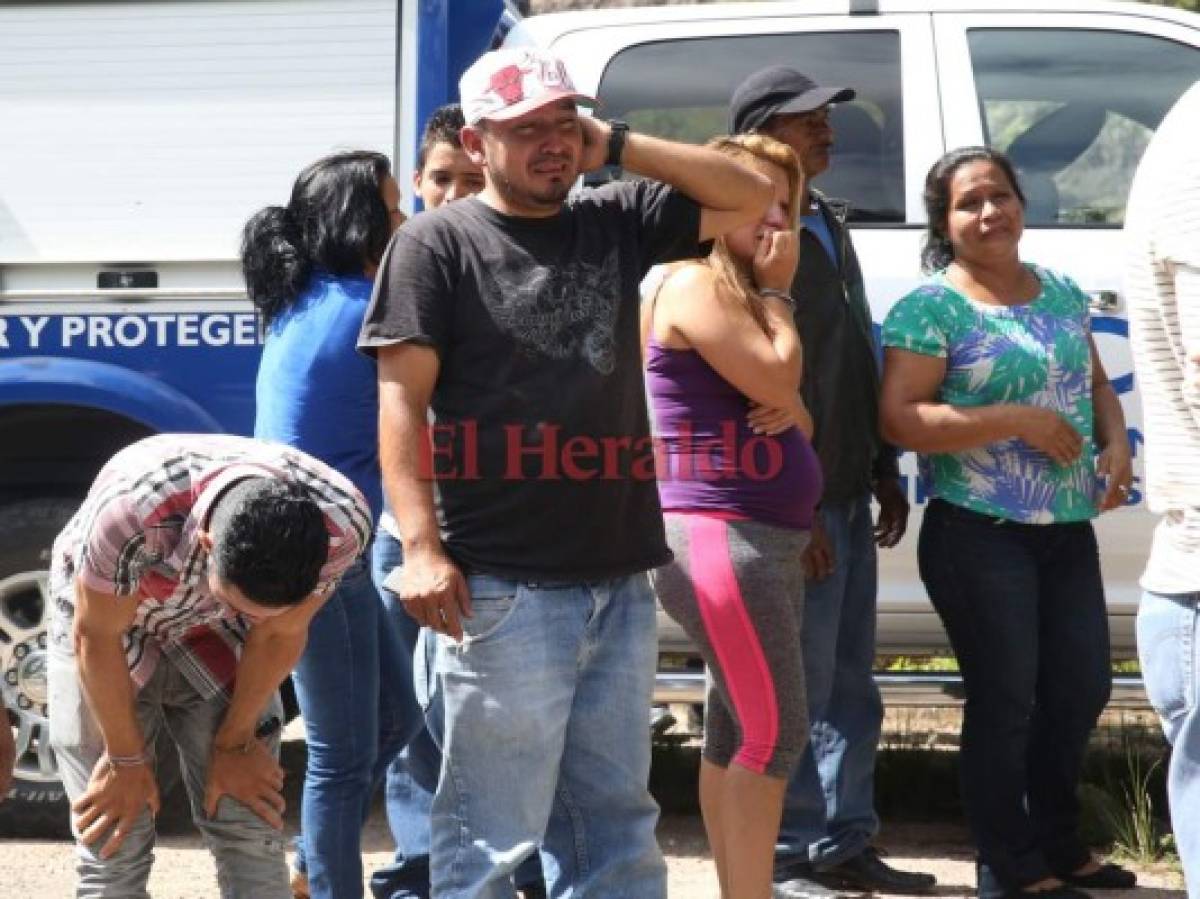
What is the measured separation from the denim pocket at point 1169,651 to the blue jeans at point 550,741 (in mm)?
946

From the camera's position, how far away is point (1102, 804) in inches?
233

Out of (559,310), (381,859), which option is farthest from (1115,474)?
(381,859)

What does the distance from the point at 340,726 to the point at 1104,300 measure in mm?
2322

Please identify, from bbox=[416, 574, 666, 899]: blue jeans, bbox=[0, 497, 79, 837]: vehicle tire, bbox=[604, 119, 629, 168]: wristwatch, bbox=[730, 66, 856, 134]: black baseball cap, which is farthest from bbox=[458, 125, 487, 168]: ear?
bbox=[0, 497, 79, 837]: vehicle tire

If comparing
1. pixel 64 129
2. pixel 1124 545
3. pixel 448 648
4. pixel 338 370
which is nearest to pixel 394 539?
pixel 338 370

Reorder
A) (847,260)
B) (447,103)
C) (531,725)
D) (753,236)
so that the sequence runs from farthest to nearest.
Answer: (447,103) → (847,260) → (753,236) → (531,725)

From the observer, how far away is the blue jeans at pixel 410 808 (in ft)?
16.3

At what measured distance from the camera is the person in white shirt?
3.33 m

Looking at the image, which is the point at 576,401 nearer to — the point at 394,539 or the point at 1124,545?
the point at 394,539

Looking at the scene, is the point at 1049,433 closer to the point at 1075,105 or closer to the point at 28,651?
the point at 1075,105

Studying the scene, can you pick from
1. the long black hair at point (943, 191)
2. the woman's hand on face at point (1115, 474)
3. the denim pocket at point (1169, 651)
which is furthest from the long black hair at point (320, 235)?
the denim pocket at point (1169, 651)

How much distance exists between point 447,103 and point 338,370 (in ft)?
3.76

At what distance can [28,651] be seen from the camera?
19.0ft

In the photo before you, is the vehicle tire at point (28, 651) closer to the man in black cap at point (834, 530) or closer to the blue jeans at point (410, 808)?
the blue jeans at point (410, 808)
